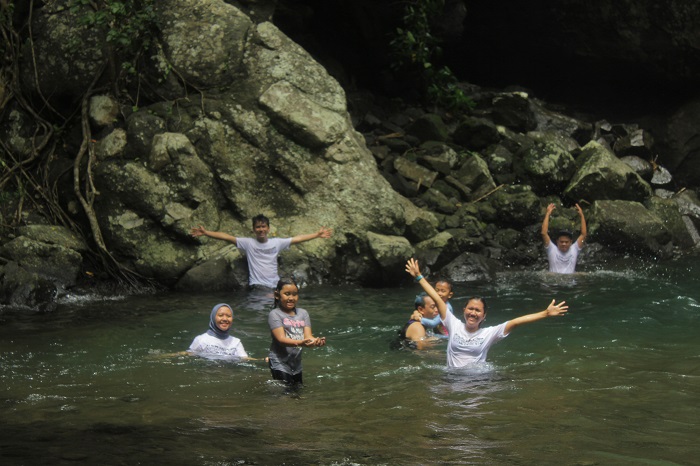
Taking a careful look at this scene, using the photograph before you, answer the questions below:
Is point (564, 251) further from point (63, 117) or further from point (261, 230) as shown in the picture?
point (63, 117)

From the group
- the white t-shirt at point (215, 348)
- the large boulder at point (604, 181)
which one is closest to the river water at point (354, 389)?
the white t-shirt at point (215, 348)

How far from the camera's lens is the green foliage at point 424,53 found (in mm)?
19406

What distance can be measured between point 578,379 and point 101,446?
5026 millimetres

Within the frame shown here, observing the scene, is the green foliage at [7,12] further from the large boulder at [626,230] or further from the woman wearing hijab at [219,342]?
the large boulder at [626,230]

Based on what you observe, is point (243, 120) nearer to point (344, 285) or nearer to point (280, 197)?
point (280, 197)

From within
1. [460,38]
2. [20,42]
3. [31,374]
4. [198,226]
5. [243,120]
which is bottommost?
[31,374]

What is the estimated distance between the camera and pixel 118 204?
14664mm

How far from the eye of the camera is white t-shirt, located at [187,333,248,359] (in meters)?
9.73

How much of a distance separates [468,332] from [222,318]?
2.70 m

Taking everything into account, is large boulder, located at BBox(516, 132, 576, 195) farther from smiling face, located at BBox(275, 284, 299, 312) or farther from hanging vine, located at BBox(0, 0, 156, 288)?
smiling face, located at BBox(275, 284, 299, 312)

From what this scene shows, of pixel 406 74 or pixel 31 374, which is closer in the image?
pixel 31 374

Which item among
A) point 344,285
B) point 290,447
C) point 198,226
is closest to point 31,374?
point 290,447

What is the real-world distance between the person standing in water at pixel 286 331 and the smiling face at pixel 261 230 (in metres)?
5.30

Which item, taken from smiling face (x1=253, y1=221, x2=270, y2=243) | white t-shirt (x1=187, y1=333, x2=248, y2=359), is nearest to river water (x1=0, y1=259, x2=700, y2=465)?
white t-shirt (x1=187, y1=333, x2=248, y2=359)
